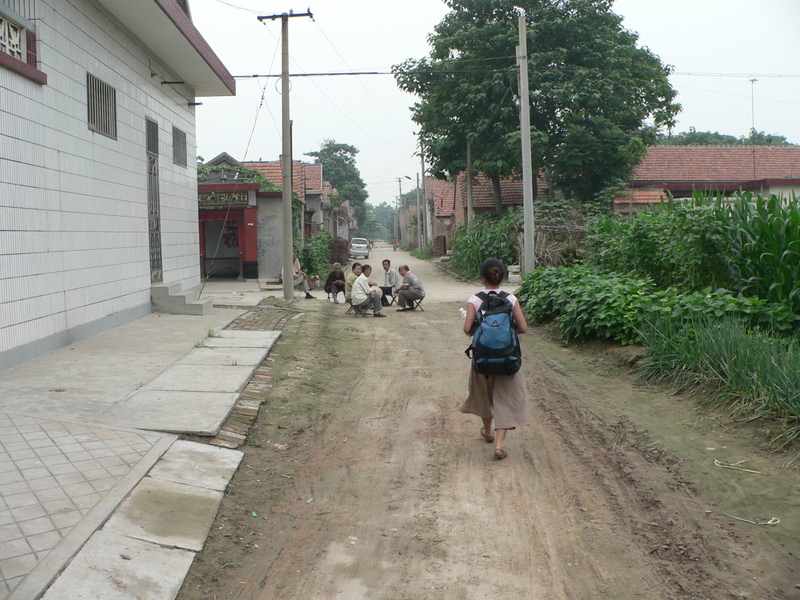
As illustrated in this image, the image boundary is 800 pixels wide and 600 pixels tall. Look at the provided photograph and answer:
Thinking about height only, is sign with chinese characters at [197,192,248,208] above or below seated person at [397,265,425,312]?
above

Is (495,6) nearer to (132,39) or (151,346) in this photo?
(132,39)

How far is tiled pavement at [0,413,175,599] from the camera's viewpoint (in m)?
3.69

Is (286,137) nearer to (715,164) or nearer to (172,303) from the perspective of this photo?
(172,303)

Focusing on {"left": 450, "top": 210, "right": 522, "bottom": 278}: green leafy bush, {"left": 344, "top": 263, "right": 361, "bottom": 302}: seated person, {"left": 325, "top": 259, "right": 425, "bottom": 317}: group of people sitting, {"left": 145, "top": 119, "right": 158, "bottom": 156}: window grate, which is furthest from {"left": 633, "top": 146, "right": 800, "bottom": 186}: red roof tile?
{"left": 145, "top": 119, "right": 158, "bottom": 156}: window grate

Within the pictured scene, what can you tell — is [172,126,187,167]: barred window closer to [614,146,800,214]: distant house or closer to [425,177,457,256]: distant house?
[614,146,800,214]: distant house

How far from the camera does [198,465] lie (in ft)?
17.4

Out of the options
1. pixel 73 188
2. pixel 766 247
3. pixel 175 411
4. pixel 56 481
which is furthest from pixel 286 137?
pixel 56 481

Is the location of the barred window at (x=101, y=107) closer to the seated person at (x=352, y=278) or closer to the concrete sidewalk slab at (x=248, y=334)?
the concrete sidewalk slab at (x=248, y=334)

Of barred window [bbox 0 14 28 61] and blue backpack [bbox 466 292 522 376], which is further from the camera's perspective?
barred window [bbox 0 14 28 61]

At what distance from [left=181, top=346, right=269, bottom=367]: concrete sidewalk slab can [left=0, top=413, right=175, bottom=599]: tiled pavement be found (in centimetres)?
289

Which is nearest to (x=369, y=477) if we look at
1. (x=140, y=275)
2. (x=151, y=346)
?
(x=151, y=346)

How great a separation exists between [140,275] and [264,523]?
8.90 metres

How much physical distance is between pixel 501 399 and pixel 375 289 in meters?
10.3

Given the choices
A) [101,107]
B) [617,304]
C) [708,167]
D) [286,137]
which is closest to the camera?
[617,304]
